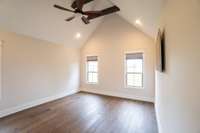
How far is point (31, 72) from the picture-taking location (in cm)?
431

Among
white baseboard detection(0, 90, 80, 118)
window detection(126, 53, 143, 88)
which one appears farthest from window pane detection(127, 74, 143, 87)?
white baseboard detection(0, 90, 80, 118)

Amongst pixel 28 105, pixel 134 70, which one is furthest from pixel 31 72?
pixel 134 70

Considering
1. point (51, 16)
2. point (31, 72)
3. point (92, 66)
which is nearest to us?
point (51, 16)

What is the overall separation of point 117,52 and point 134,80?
1.46 meters

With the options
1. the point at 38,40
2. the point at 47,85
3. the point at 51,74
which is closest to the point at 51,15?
the point at 38,40

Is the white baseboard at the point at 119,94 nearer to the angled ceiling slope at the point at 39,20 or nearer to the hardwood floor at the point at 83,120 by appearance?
the hardwood floor at the point at 83,120

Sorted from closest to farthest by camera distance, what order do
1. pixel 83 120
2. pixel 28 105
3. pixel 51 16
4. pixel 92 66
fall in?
pixel 83 120 < pixel 51 16 < pixel 28 105 < pixel 92 66

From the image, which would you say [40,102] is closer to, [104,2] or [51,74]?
[51,74]

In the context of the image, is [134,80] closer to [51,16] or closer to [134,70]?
[134,70]

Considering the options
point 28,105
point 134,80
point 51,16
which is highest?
point 51,16

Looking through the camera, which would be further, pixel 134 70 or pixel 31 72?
pixel 134 70

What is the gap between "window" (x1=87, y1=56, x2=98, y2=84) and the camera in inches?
249

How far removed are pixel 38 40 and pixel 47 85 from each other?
71.0 inches

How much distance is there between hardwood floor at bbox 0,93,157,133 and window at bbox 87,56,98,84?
223 centimetres
